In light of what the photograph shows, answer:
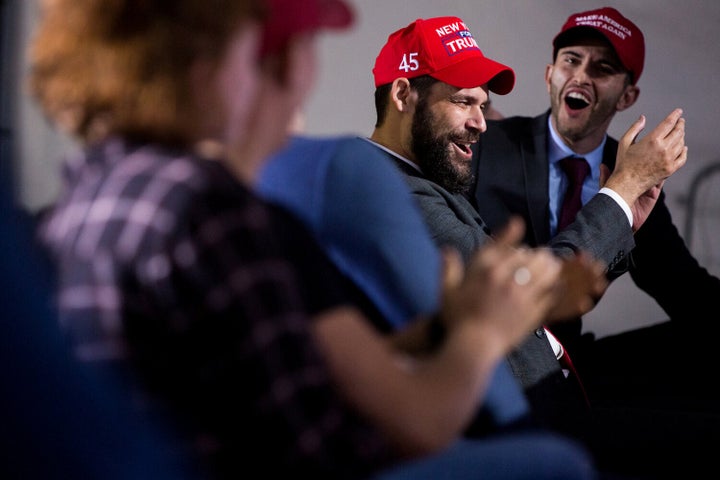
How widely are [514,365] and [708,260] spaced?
1.94m

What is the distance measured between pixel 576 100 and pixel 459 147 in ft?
1.81

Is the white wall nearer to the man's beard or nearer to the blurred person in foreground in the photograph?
the man's beard

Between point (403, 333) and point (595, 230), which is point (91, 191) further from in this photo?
point (595, 230)

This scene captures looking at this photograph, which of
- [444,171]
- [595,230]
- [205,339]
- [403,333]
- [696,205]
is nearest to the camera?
[205,339]

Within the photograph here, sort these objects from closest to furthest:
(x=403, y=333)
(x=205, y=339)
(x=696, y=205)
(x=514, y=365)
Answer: (x=205, y=339)
(x=403, y=333)
(x=514, y=365)
(x=696, y=205)

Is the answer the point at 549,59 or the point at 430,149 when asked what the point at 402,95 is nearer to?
the point at 430,149

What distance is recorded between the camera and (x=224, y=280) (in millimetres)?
546

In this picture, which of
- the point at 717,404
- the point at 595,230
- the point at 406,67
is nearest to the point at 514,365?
the point at 595,230

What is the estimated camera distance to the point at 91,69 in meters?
0.59

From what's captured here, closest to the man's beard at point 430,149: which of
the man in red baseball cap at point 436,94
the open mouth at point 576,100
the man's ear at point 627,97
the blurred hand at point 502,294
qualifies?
the man in red baseball cap at point 436,94

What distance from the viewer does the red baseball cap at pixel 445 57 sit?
5.70ft

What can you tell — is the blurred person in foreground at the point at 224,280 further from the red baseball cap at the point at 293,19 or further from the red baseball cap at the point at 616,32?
the red baseball cap at the point at 616,32

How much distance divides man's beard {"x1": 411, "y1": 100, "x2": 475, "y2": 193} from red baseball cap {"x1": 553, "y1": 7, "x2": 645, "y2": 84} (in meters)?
0.62

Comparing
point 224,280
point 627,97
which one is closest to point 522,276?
point 224,280
